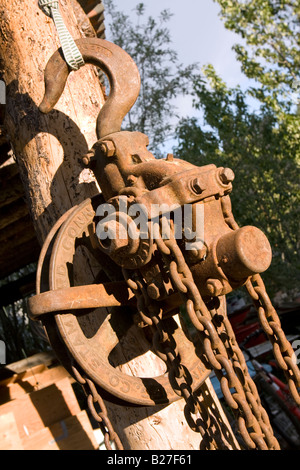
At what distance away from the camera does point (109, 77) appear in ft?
6.37

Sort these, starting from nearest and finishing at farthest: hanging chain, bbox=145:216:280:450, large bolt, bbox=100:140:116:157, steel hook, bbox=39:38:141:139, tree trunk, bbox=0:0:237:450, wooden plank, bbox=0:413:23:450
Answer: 1. hanging chain, bbox=145:216:280:450
2. large bolt, bbox=100:140:116:157
3. steel hook, bbox=39:38:141:139
4. tree trunk, bbox=0:0:237:450
5. wooden plank, bbox=0:413:23:450

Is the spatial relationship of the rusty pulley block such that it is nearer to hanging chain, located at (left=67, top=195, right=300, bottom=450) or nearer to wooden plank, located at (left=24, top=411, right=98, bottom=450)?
A: hanging chain, located at (left=67, top=195, right=300, bottom=450)

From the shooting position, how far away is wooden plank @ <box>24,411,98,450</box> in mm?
3912

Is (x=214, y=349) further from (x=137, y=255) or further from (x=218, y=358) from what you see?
(x=137, y=255)

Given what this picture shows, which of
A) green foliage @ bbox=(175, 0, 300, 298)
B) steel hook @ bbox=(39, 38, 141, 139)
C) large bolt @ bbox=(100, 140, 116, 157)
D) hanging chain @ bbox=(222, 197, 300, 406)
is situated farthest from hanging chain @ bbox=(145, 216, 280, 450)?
green foliage @ bbox=(175, 0, 300, 298)

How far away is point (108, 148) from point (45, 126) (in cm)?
58

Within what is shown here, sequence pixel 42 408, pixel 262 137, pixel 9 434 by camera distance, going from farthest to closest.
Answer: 1. pixel 262 137
2. pixel 42 408
3. pixel 9 434

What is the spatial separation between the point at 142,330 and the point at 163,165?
72 cm

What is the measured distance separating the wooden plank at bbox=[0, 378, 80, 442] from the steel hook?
2.76 meters

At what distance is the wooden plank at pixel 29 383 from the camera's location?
4305 mm

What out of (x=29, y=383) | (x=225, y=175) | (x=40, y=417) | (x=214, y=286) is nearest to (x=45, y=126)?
(x=225, y=175)

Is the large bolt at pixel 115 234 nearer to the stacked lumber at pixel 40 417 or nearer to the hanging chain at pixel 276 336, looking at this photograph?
the hanging chain at pixel 276 336
